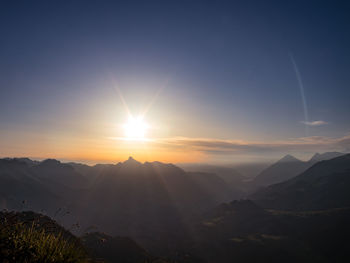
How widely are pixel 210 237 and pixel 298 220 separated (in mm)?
63793

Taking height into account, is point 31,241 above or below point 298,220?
above

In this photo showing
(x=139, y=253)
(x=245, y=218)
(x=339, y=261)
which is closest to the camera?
(x=139, y=253)

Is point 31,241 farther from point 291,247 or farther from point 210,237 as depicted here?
point 210,237

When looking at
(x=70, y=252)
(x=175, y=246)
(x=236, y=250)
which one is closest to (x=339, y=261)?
(x=236, y=250)

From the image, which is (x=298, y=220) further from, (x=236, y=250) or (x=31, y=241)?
(x=31, y=241)

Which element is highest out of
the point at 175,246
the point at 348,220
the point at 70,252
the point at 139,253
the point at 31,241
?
the point at 31,241

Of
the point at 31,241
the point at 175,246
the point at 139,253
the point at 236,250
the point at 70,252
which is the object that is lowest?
the point at 175,246

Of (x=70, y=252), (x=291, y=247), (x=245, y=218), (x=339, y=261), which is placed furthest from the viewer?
(x=245, y=218)

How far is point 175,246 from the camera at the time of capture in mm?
137000

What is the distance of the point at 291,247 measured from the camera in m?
109

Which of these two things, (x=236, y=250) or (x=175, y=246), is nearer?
(x=236, y=250)

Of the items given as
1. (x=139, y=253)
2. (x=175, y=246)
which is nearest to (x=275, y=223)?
(x=175, y=246)

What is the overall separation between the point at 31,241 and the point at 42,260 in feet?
2.27

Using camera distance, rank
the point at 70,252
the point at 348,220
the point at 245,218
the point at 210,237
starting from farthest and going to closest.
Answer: the point at 245,218 → the point at 210,237 → the point at 348,220 → the point at 70,252
